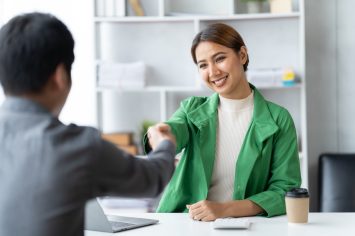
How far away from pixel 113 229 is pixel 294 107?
2579 mm

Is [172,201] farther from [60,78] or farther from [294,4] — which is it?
[294,4]

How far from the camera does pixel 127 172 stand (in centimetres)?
150

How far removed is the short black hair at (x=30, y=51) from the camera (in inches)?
55.8

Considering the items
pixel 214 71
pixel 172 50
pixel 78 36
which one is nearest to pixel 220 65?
pixel 214 71

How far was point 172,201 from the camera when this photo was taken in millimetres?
2658

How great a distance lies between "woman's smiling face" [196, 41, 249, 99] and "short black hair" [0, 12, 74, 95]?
1.27m


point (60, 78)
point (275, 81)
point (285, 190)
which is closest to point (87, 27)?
point (275, 81)

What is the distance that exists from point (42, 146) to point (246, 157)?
1.32m

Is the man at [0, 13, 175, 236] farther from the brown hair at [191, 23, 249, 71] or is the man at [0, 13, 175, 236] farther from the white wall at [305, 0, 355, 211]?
the white wall at [305, 0, 355, 211]

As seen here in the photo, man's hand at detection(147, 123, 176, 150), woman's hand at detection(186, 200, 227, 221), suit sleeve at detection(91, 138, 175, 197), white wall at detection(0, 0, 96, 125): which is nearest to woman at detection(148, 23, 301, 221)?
woman's hand at detection(186, 200, 227, 221)

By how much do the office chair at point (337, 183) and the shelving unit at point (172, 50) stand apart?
0.46ft

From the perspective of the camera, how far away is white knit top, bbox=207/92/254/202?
2639 millimetres

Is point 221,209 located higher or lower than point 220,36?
lower

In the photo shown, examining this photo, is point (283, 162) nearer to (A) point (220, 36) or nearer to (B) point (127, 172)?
(A) point (220, 36)
